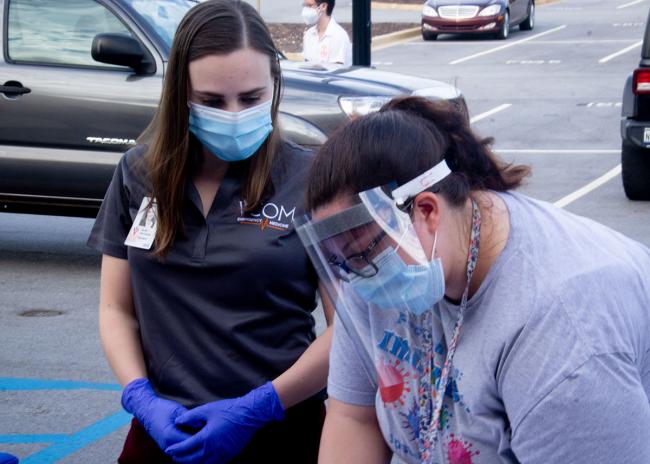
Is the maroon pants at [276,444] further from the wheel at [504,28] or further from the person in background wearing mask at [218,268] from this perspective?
the wheel at [504,28]

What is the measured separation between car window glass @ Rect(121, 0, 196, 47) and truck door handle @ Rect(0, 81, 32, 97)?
91cm

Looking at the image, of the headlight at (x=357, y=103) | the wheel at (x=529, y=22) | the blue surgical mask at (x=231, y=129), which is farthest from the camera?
the wheel at (x=529, y=22)

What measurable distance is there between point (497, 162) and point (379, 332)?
41 centimetres

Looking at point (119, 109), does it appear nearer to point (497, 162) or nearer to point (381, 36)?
point (497, 162)

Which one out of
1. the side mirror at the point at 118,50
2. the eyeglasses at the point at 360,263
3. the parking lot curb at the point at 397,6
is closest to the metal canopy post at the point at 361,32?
the side mirror at the point at 118,50

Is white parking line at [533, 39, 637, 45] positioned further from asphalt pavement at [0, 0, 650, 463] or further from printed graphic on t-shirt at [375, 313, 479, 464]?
printed graphic on t-shirt at [375, 313, 479, 464]

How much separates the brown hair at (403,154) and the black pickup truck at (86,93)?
498cm

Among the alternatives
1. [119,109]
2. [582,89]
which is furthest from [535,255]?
[582,89]

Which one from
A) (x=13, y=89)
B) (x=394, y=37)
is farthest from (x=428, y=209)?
(x=394, y=37)

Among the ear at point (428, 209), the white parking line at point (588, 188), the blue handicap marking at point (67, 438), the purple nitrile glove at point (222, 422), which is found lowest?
the white parking line at point (588, 188)

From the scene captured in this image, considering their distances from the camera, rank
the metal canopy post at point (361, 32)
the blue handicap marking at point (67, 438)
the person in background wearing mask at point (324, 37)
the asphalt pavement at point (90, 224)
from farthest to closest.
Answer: the metal canopy post at point (361, 32), the person in background wearing mask at point (324, 37), the asphalt pavement at point (90, 224), the blue handicap marking at point (67, 438)

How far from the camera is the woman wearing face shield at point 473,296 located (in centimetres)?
192

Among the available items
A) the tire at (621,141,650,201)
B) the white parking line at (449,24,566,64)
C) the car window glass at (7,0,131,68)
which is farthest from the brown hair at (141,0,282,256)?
the white parking line at (449,24,566,64)

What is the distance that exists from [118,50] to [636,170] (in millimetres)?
4893
